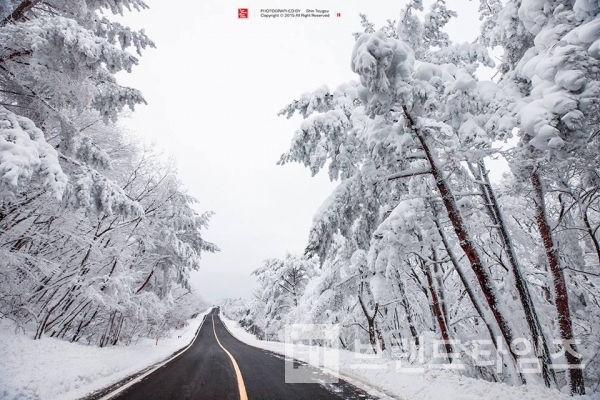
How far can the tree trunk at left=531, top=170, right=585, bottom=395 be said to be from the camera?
19.0 feet

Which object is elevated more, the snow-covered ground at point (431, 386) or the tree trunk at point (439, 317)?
the tree trunk at point (439, 317)

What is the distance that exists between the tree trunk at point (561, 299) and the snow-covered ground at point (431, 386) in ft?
5.11

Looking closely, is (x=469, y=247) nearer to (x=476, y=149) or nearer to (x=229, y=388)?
(x=476, y=149)

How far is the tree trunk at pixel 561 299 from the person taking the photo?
5793mm

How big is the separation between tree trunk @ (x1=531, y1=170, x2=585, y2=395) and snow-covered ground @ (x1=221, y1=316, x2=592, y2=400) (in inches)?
61.3

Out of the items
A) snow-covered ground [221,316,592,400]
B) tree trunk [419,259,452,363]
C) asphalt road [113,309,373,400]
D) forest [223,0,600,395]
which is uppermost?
forest [223,0,600,395]

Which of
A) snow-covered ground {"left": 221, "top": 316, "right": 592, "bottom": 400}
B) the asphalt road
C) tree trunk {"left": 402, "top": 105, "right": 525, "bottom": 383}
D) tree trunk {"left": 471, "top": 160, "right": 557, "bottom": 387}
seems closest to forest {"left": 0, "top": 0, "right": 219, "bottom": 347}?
the asphalt road

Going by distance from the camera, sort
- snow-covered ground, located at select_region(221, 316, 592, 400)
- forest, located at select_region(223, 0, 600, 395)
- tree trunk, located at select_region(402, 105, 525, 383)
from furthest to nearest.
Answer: tree trunk, located at select_region(402, 105, 525, 383)
snow-covered ground, located at select_region(221, 316, 592, 400)
forest, located at select_region(223, 0, 600, 395)

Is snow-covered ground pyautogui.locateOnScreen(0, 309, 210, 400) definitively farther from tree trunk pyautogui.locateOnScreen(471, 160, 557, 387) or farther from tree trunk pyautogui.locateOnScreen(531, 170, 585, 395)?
tree trunk pyautogui.locateOnScreen(531, 170, 585, 395)

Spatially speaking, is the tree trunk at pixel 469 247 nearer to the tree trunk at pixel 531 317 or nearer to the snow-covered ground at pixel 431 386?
the tree trunk at pixel 531 317

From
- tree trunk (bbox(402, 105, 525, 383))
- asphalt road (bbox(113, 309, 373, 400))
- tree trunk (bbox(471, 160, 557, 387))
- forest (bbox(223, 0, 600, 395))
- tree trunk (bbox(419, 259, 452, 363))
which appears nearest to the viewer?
forest (bbox(223, 0, 600, 395))

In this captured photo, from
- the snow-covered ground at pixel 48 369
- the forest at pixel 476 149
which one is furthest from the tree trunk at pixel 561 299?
the snow-covered ground at pixel 48 369

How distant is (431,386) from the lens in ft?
18.7

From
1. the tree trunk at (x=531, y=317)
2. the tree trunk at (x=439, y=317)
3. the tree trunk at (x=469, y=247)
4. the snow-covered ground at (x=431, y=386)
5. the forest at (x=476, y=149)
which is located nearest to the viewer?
the forest at (x=476, y=149)
